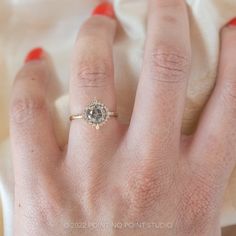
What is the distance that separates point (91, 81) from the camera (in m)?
0.56

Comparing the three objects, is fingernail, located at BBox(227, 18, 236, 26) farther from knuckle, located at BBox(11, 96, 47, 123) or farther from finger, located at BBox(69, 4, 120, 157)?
knuckle, located at BBox(11, 96, 47, 123)

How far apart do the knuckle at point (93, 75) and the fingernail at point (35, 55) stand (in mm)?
117

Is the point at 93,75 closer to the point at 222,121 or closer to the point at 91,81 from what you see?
the point at 91,81

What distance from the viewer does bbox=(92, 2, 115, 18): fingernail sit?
2.00 ft

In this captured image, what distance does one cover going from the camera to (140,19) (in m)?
0.59

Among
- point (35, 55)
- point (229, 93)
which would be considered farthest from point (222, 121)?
point (35, 55)

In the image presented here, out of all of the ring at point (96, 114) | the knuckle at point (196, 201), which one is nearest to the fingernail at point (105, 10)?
A: the ring at point (96, 114)

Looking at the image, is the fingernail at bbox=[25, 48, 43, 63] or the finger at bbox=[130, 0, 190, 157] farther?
the fingernail at bbox=[25, 48, 43, 63]

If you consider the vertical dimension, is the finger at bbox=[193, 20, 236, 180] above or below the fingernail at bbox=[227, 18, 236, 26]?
below

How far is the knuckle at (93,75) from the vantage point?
1.83ft

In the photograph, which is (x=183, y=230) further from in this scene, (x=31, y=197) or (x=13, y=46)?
(x=13, y=46)

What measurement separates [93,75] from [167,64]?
0.31 feet

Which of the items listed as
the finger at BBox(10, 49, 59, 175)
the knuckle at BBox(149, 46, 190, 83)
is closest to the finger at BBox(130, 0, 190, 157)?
the knuckle at BBox(149, 46, 190, 83)

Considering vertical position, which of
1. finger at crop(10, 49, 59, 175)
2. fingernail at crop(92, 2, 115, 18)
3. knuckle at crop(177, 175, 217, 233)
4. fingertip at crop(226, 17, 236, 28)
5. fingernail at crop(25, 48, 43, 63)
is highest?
fingernail at crop(92, 2, 115, 18)
